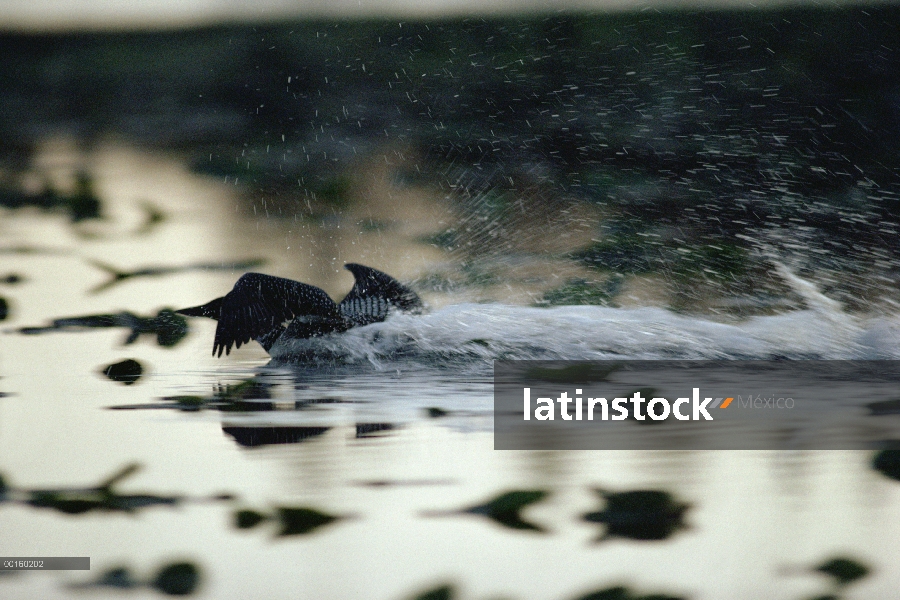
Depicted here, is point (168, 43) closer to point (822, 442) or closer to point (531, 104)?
point (531, 104)

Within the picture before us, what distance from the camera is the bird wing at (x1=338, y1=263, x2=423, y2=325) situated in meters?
3.01

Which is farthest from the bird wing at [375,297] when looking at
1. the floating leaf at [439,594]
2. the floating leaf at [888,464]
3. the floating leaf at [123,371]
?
the floating leaf at [439,594]

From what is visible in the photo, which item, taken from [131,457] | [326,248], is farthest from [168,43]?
[131,457]

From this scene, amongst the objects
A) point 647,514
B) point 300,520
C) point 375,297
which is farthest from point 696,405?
point 375,297

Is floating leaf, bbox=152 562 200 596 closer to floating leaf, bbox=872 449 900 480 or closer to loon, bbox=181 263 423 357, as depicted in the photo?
floating leaf, bbox=872 449 900 480

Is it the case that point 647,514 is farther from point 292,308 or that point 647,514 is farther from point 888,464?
point 292,308

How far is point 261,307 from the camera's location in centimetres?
259

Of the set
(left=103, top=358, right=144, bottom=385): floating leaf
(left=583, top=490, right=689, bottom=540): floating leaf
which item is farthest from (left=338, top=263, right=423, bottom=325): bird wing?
(left=583, top=490, right=689, bottom=540): floating leaf

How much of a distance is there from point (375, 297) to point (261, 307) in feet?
1.78

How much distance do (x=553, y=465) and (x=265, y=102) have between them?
16.5ft

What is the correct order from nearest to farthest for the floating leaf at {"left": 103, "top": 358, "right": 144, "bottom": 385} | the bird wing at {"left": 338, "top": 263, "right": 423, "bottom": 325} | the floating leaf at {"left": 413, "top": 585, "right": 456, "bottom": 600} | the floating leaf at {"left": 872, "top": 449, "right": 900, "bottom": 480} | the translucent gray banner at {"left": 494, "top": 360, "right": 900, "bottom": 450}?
the floating leaf at {"left": 413, "top": 585, "right": 456, "bottom": 600} → the floating leaf at {"left": 872, "top": 449, "right": 900, "bottom": 480} → the translucent gray banner at {"left": 494, "top": 360, "right": 900, "bottom": 450} → the floating leaf at {"left": 103, "top": 358, "right": 144, "bottom": 385} → the bird wing at {"left": 338, "top": 263, "right": 423, "bottom": 325}

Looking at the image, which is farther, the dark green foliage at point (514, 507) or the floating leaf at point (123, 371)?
the floating leaf at point (123, 371)

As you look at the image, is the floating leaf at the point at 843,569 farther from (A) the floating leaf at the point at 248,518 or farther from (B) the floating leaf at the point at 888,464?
(A) the floating leaf at the point at 248,518

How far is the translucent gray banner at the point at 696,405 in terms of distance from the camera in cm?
144
